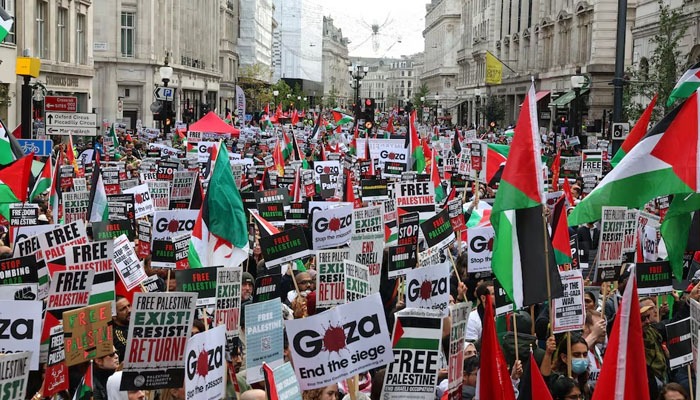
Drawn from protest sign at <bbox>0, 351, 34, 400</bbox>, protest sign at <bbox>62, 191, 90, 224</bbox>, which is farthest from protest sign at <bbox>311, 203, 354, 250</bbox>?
protest sign at <bbox>0, 351, 34, 400</bbox>

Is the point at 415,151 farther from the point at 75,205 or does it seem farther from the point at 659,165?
the point at 659,165

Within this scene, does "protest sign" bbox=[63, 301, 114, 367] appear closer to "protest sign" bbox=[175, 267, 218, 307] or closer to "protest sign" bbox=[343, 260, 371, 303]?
"protest sign" bbox=[175, 267, 218, 307]

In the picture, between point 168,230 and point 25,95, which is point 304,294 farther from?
point 25,95

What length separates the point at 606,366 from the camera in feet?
22.9

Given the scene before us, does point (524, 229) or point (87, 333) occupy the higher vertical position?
point (524, 229)

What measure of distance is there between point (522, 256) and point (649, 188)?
3.46 feet

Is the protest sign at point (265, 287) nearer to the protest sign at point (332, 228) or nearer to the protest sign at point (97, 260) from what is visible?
the protest sign at point (97, 260)

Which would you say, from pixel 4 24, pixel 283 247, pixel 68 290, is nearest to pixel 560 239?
pixel 283 247

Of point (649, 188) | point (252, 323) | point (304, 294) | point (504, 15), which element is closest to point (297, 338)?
point (252, 323)

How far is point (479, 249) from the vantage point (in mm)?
12758

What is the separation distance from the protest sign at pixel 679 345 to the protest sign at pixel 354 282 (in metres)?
2.46

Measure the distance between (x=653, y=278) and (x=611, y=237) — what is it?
100cm

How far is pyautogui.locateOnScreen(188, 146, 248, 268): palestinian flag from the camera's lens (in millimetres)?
12586

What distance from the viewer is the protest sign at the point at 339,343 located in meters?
7.68
